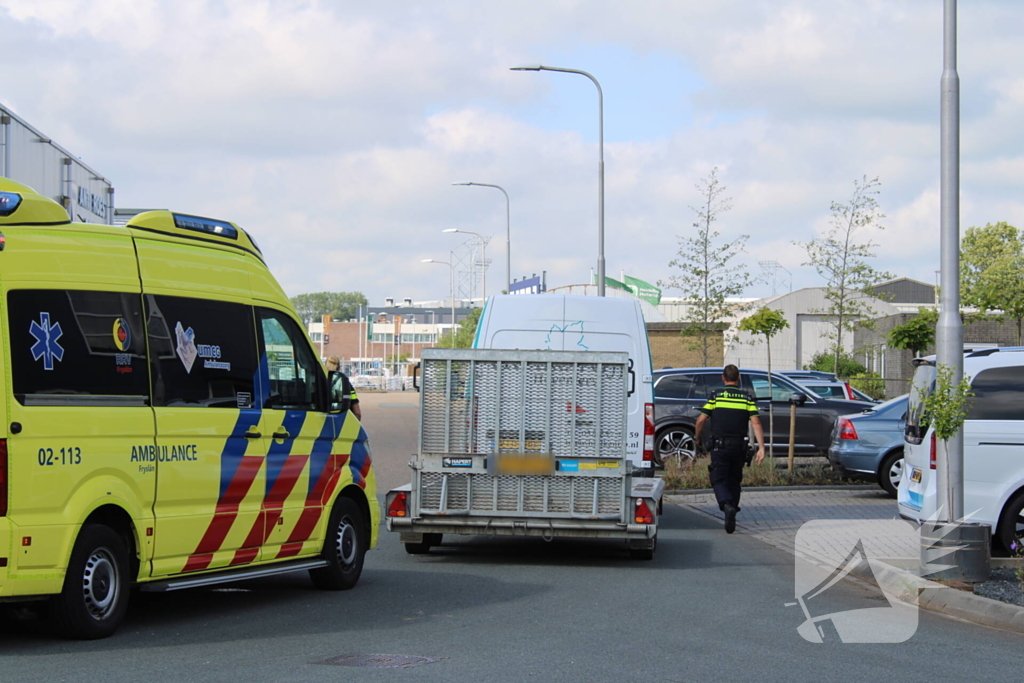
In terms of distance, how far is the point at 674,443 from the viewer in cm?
1959

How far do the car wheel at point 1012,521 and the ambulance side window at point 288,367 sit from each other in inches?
241

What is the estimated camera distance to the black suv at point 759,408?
19.5 metres

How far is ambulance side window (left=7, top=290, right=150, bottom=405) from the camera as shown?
674 centimetres

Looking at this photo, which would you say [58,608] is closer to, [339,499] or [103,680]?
[103,680]

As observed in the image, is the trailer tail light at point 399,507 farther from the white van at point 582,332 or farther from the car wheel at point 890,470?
the car wheel at point 890,470

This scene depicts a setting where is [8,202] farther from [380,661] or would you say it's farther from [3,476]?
[380,661]

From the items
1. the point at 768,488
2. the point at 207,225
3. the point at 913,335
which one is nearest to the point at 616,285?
the point at 913,335

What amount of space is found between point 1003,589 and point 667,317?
5429 cm

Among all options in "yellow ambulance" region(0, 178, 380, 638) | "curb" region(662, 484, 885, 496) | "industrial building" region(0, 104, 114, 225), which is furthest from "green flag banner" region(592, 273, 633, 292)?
"yellow ambulance" region(0, 178, 380, 638)

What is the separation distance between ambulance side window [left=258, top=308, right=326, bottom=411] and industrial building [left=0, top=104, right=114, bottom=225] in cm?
307

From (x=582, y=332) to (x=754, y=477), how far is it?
6859mm

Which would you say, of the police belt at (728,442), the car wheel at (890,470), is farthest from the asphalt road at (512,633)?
the car wheel at (890,470)

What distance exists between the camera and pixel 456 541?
12.7 meters

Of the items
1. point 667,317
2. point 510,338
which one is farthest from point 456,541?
point 667,317
